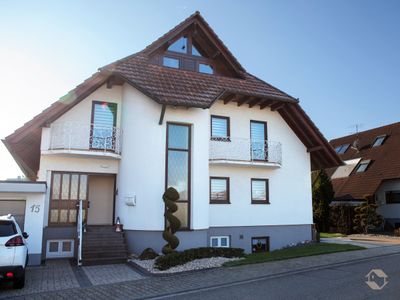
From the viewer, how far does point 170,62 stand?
1714 centimetres

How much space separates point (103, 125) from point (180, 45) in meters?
5.36

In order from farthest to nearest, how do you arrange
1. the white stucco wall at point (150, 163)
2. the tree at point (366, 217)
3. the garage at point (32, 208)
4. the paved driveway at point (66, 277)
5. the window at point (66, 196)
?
the tree at point (366, 217), the window at point (66, 196), the white stucco wall at point (150, 163), the garage at point (32, 208), the paved driveway at point (66, 277)

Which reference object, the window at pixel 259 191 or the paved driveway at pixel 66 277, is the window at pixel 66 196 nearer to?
the paved driveway at pixel 66 277

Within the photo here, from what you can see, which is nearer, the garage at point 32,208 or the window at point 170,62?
the garage at point 32,208

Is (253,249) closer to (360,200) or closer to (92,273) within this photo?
(92,273)

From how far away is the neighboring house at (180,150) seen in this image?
1434cm

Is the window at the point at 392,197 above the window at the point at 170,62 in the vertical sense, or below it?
below

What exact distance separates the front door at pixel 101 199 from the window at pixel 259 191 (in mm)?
6512

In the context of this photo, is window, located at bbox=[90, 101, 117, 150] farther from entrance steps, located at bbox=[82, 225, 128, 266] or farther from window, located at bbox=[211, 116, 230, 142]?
window, located at bbox=[211, 116, 230, 142]

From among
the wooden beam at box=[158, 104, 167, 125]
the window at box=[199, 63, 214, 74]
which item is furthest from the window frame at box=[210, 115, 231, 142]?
the wooden beam at box=[158, 104, 167, 125]

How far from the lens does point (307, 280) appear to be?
10000mm

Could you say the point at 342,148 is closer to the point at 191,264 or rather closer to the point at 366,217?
the point at 366,217

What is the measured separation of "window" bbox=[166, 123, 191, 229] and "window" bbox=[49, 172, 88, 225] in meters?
3.56

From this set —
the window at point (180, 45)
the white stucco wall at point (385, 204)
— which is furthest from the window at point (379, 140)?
the window at point (180, 45)
